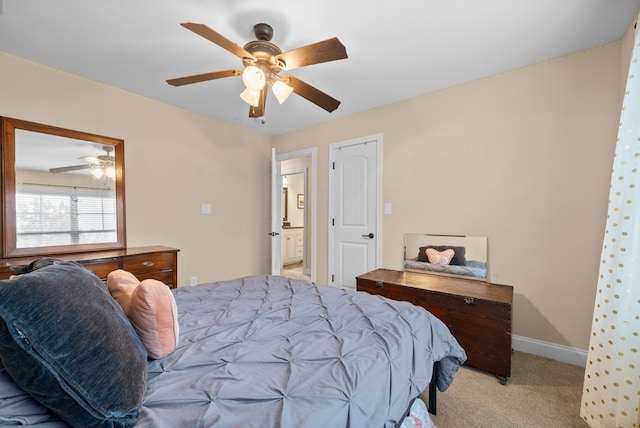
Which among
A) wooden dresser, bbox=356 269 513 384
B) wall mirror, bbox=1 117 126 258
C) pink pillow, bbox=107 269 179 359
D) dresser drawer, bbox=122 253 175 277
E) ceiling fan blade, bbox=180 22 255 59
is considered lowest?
wooden dresser, bbox=356 269 513 384

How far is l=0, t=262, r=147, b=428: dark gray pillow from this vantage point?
0.62 metres

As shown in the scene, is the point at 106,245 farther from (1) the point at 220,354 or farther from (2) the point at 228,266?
(1) the point at 220,354

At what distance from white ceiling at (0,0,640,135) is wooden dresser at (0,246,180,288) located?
66.0 inches

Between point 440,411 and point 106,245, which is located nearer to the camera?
point 440,411

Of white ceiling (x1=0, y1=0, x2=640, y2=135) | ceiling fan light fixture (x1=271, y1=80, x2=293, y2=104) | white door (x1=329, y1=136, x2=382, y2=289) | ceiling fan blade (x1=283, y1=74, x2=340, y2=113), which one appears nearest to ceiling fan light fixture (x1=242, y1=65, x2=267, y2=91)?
ceiling fan light fixture (x1=271, y1=80, x2=293, y2=104)

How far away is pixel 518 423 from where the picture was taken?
1.57 meters

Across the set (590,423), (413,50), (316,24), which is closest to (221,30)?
(316,24)

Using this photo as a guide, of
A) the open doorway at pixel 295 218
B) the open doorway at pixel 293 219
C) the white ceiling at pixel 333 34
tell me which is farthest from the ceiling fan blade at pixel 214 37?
the open doorway at pixel 293 219

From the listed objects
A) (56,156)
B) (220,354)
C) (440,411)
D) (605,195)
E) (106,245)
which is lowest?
(440,411)

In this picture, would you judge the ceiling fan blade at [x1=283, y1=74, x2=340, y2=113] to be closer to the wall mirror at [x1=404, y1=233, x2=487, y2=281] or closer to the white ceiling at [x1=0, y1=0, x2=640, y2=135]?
the white ceiling at [x1=0, y1=0, x2=640, y2=135]

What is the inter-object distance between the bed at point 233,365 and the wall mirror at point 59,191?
1.84 m

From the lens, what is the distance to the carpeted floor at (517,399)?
1.59 metres

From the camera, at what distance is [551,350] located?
89.1 inches

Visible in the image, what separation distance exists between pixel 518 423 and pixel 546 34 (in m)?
2.60
